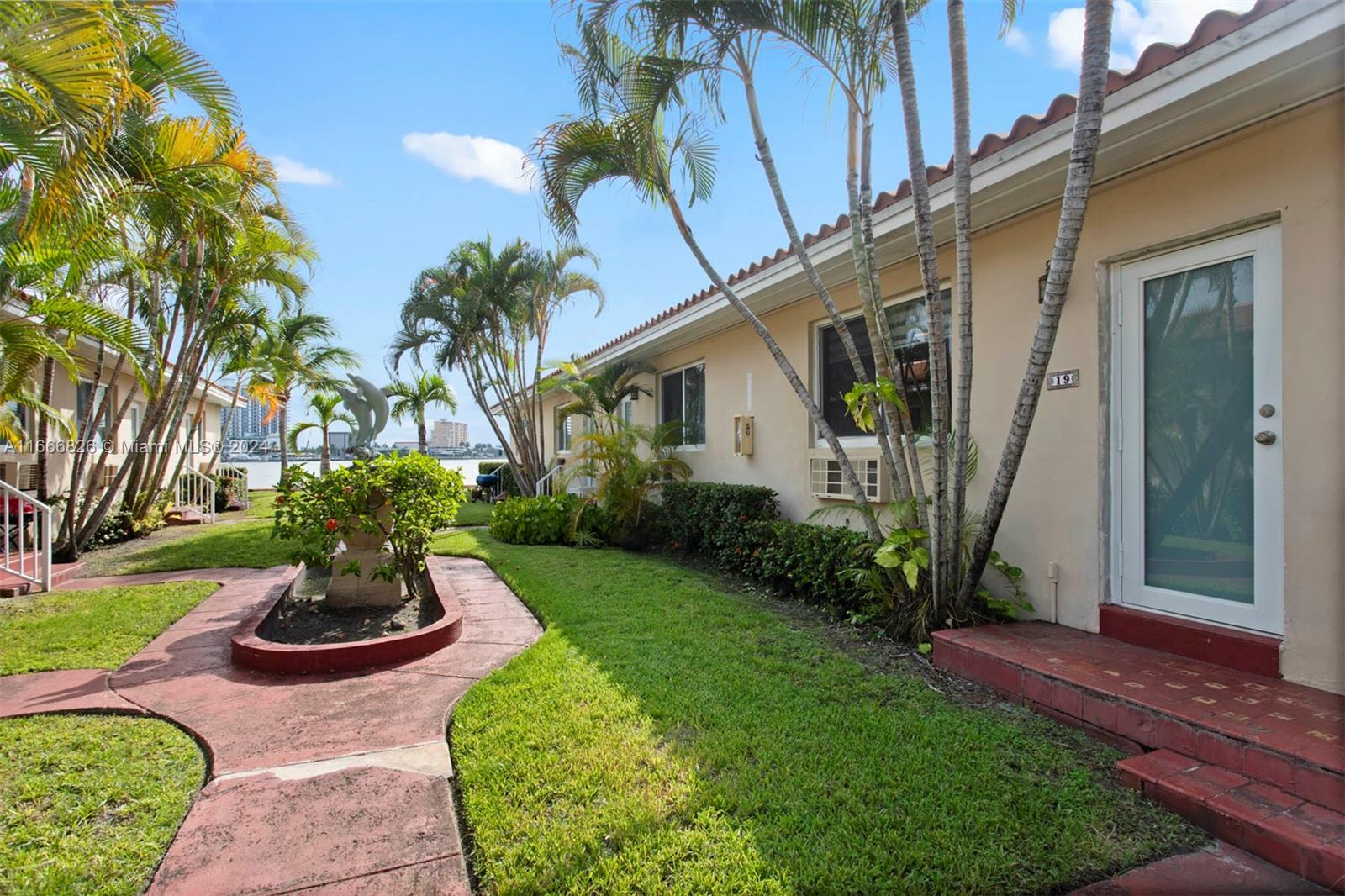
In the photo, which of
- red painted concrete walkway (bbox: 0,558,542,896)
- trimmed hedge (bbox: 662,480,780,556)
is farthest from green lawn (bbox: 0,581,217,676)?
trimmed hedge (bbox: 662,480,780,556)

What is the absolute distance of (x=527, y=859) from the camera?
7.13ft

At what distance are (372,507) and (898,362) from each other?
15.0 feet

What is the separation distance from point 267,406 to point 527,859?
1819cm

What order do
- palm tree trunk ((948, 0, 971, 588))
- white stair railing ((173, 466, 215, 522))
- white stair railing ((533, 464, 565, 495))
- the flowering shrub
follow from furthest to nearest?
white stair railing ((173, 466, 215, 522)), white stair railing ((533, 464, 565, 495)), the flowering shrub, palm tree trunk ((948, 0, 971, 588))

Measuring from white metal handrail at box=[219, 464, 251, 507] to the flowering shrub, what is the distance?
44.5ft

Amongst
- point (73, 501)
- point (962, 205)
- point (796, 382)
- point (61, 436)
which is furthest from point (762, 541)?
point (61, 436)

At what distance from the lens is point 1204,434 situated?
142 inches

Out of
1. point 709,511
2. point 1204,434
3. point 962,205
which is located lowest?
point 709,511

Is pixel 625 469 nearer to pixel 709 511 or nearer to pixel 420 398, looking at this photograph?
pixel 709 511

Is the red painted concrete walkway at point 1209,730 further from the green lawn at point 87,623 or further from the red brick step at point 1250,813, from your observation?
the green lawn at point 87,623

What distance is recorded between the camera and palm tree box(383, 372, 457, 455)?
20.8m

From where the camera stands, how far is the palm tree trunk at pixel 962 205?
3.78 metres

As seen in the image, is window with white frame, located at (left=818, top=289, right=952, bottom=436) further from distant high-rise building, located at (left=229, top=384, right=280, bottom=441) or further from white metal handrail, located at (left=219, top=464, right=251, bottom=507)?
distant high-rise building, located at (left=229, top=384, right=280, bottom=441)

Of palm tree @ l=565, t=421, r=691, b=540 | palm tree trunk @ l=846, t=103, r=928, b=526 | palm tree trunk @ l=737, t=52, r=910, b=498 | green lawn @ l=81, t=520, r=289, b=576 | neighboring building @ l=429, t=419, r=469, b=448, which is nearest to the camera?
palm tree trunk @ l=846, t=103, r=928, b=526
